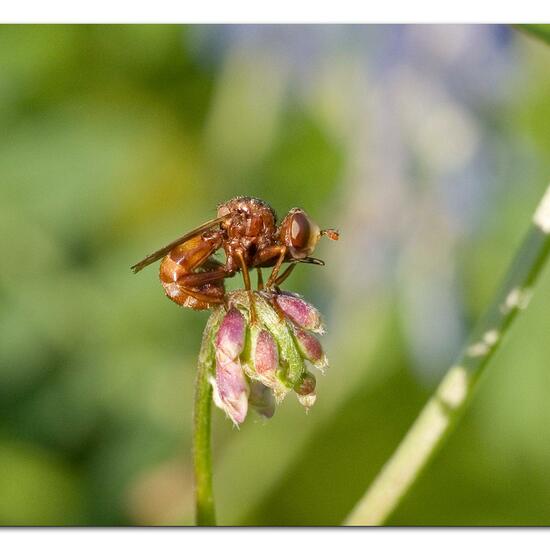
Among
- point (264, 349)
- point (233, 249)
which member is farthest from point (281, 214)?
point (264, 349)

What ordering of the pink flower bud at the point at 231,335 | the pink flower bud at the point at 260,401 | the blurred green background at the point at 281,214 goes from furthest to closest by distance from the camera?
the blurred green background at the point at 281,214 < the pink flower bud at the point at 260,401 < the pink flower bud at the point at 231,335

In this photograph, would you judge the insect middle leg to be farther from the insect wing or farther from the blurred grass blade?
the blurred grass blade

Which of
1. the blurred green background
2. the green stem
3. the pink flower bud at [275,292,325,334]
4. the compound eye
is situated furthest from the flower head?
the blurred green background

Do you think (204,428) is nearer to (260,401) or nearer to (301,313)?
(260,401)

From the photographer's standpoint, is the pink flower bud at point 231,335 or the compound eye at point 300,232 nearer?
the pink flower bud at point 231,335

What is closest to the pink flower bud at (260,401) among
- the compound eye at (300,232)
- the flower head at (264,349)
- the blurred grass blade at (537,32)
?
the flower head at (264,349)

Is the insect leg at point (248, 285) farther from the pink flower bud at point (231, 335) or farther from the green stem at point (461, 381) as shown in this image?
the green stem at point (461, 381)

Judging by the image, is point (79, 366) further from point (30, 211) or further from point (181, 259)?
point (181, 259)
